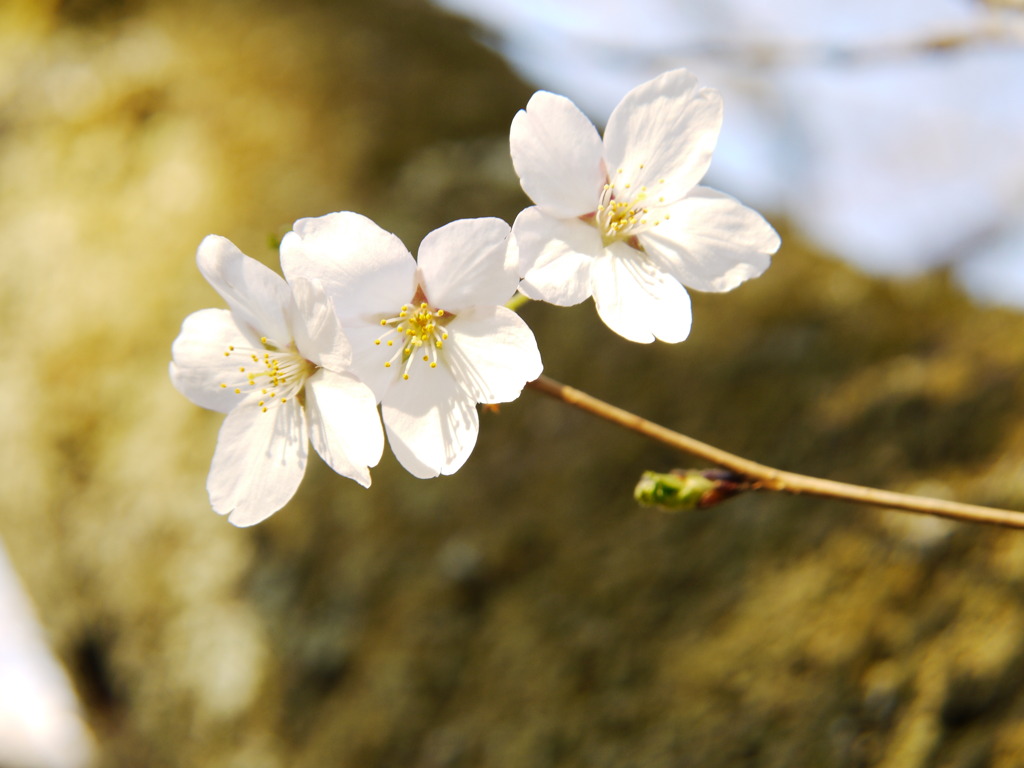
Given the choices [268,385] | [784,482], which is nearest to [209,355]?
[268,385]

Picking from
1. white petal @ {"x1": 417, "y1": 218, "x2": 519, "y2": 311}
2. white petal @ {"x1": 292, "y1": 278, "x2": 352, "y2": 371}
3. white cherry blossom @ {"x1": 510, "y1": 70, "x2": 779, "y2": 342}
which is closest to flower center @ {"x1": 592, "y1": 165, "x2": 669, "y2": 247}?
white cherry blossom @ {"x1": 510, "y1": 70, "x2": 779, "y2": 342}

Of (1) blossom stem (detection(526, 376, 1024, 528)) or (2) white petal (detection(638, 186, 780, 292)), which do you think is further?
(2) white petal (detection(638, 186, 780, 292))

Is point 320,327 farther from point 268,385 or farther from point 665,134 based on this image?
point 665,134

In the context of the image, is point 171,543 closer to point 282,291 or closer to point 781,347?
point 282,291

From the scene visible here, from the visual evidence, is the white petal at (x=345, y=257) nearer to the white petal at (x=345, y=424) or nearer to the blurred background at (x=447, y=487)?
the white petal at (x=345, y=424)

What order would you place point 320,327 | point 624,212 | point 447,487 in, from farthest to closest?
point 447,487 → point 624,212 → point 320,327

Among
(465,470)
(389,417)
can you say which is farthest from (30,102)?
(389,417)

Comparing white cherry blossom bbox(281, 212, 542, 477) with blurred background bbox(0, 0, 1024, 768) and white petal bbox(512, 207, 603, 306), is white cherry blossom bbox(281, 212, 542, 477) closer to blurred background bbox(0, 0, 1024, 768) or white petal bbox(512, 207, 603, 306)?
white petal bbox(512, 207, 603, 306)
